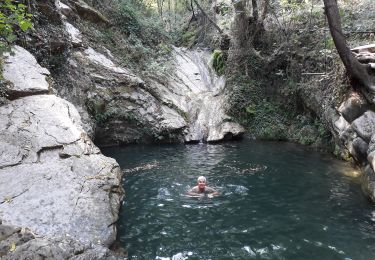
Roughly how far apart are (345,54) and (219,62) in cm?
1243

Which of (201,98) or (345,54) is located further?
(201,98)

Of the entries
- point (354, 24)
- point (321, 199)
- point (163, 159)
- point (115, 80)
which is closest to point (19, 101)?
point (163, 159)

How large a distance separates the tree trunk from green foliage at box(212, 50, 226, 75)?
37.6ft

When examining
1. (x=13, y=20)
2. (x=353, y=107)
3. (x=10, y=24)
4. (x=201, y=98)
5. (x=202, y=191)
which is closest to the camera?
(x=13, y=20)

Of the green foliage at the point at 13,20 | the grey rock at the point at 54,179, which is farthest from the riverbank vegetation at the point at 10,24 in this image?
the grey rock at the point at 54,179

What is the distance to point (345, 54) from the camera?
29.3 feet

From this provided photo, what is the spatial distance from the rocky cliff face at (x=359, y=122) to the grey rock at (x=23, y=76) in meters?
8.11

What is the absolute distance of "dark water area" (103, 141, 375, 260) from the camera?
20.2ft

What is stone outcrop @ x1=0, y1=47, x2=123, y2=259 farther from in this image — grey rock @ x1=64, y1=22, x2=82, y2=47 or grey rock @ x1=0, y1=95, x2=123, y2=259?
grey rock @ x1=64, y1=22, x2=82, y2=47

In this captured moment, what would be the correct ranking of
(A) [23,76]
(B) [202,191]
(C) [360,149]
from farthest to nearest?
(C) [360,149], (B) [202,191], (A) [23,76]

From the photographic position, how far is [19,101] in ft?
25.5

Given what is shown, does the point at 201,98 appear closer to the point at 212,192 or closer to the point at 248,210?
the point at 212,192

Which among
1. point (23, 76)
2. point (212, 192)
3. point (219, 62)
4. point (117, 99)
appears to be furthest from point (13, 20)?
point (219, 62)

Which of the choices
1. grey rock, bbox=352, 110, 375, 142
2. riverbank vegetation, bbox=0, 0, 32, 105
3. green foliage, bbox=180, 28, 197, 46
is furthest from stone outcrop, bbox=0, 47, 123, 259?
green foliage, bbox=180, 28, 197, 46
